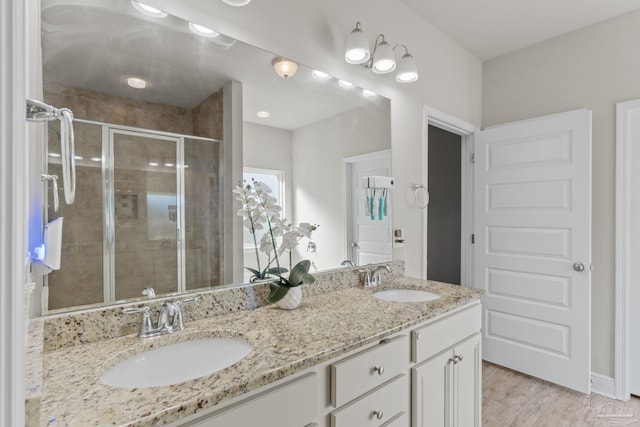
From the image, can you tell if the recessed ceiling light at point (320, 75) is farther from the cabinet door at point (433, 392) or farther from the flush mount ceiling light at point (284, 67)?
the cabinet door at point (433, 392)

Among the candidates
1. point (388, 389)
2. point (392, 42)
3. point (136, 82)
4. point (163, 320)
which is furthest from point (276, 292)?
point (392, 42)

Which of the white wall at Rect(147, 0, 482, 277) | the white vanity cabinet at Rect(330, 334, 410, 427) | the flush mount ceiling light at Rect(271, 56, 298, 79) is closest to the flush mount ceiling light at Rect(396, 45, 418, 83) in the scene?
the white wall at Rect(147, 0, 482, 277)

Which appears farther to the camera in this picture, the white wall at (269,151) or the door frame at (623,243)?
the door frame at (623,243)

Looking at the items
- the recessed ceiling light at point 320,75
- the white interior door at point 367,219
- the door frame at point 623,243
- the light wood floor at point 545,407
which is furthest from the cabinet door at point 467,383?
the recessed ceiling light at point 320,75

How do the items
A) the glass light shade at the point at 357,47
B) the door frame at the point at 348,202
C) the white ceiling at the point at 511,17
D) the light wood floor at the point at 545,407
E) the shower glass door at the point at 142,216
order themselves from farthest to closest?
Answer: 1. the white ceiling at the point at 511,17
2. the light wood floor at the point at 545,407
3. the door frame at the point at 348,202
4. the glass light shade at the point at 357,47
5. the shower glass door at the point at 142,216

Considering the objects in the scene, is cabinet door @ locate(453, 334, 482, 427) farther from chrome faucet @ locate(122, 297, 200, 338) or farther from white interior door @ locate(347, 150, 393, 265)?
chrome faucet @ locate(122, 297, 200, 338)

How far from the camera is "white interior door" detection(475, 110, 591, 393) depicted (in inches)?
90.2

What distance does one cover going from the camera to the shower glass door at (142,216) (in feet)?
3.56

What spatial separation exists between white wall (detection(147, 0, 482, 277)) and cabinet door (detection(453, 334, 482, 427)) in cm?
69

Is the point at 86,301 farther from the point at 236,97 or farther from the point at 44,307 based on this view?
the point at 236,97

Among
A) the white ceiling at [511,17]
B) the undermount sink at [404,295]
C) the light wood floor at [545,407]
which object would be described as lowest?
the light wood floor at [545,407]

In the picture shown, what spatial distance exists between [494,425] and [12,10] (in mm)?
2628

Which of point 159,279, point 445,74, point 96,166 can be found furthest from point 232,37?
point 445,74

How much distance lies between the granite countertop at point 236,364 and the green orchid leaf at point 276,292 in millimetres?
50
